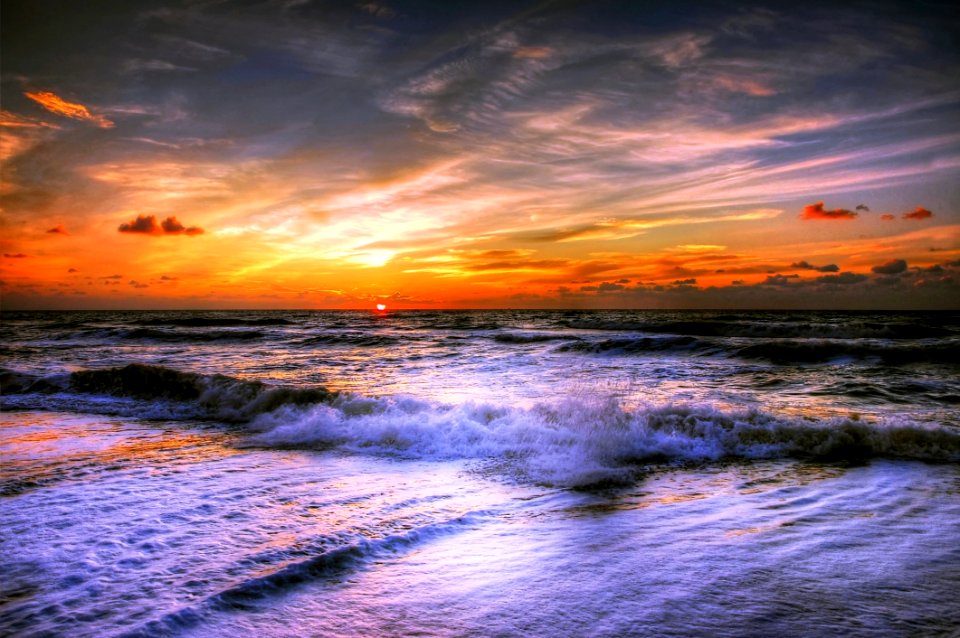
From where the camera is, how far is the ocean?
3322 millimetres

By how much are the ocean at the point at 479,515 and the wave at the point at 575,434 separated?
46 mm

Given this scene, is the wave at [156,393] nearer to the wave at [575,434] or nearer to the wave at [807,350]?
the wave at [575,434]

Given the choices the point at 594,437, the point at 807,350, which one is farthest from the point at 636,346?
the point at 594,437

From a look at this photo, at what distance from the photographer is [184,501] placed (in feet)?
17.8

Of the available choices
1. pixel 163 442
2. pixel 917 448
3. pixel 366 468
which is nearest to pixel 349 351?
pixel 163 442

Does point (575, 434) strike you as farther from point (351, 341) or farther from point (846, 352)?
point (351, 341)

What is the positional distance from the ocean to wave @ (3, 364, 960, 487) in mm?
46

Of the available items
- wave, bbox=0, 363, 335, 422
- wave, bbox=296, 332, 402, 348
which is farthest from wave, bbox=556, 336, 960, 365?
wave, bbox=0, 363, 335, 422

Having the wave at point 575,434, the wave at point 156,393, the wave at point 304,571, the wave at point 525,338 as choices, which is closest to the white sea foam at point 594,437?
the wave at point 575,434

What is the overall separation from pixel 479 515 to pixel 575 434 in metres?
3.18

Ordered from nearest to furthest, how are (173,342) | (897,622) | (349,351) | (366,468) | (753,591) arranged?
(897,622), (753,591), (366,468), (349,351), (173,342)

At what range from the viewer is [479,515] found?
5090mm

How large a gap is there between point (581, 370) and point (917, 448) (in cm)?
1090

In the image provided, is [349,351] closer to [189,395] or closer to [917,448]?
[189,395]
